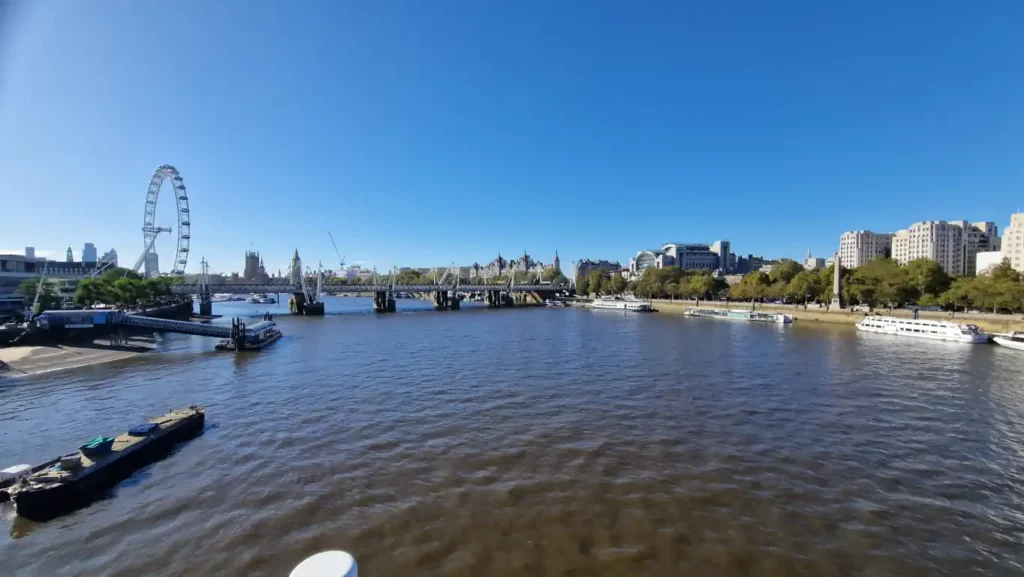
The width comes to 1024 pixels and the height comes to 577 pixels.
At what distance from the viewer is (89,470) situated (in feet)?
43.6

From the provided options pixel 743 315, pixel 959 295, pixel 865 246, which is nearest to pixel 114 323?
pixel 743 315

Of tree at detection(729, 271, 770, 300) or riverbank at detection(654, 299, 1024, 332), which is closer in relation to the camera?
riverbank at detection(654, 299, 1024, 332)

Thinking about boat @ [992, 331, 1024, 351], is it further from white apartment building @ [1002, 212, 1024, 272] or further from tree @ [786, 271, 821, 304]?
white apartment building @ [1002, 212, 1024, 272]

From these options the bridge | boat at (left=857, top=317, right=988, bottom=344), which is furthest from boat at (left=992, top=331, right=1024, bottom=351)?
the bridge

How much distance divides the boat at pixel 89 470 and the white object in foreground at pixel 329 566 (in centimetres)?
1398

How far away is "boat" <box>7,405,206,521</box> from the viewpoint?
12.1 meters

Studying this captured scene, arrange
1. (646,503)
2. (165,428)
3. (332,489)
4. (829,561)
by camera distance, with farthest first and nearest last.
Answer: (165,428)
(332,489)
(646,503)
(829,561)

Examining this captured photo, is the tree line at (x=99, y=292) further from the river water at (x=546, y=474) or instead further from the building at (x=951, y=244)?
the building at (x=951, y=244)

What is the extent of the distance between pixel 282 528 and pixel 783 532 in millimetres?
12074

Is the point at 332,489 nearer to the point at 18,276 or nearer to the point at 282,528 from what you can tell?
the point at 282,528

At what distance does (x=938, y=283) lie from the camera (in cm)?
7262

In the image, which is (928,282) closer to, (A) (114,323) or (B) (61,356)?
(B) (61,356)

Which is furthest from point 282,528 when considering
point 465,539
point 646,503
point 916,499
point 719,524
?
point 916,499

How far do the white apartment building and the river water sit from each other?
134308 mm
